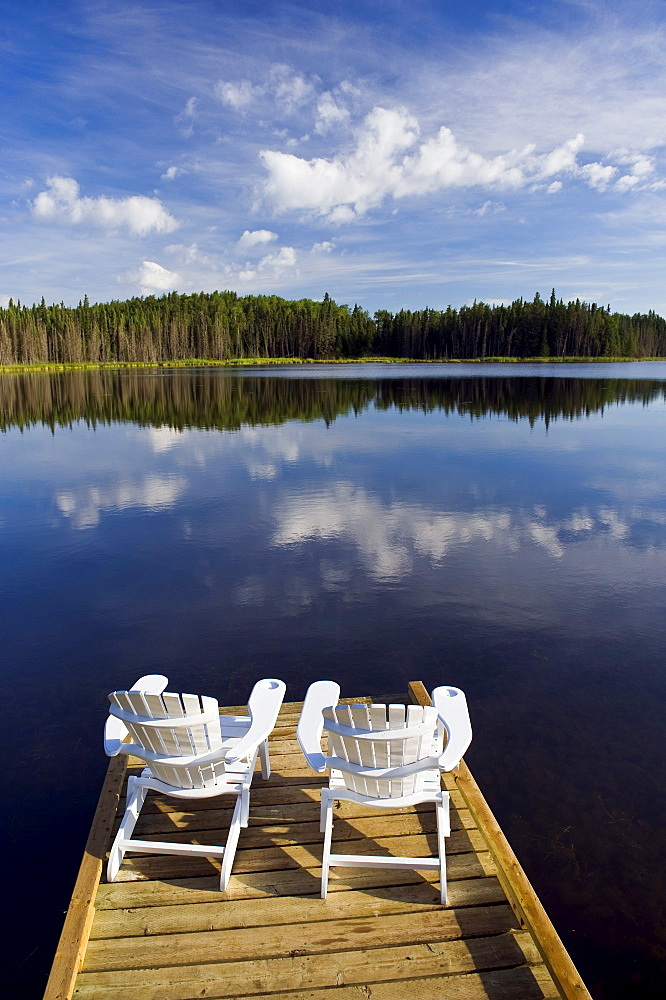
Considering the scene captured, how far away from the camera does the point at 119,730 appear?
4.72m

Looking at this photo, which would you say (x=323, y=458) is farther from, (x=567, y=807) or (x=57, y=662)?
(x=567, y=807)

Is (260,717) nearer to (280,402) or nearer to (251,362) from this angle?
(280,402)

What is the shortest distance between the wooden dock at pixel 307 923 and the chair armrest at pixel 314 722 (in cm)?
76

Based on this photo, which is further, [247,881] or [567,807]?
[567,807]

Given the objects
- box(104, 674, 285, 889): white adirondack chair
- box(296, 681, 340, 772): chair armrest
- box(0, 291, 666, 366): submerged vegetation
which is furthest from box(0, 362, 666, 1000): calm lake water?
box(0, 291, 666, 366): submerged vegetation

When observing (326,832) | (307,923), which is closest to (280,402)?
(326,832)

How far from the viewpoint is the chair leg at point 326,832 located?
13.2 feet

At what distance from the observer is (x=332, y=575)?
11.5 meters

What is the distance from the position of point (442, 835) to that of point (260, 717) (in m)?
1.57

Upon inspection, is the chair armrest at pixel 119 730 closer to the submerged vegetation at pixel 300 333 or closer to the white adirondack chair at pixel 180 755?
the white adirondack chair at pixel 180 755

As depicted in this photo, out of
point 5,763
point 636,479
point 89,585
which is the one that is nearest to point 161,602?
point 89,585

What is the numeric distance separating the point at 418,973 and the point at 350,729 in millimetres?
1377

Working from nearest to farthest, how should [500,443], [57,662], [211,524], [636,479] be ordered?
1. [57,662]
2. [211,524]
3. [636,479]
4. [500,443]

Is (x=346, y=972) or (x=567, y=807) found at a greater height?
(x=346, y=972)
